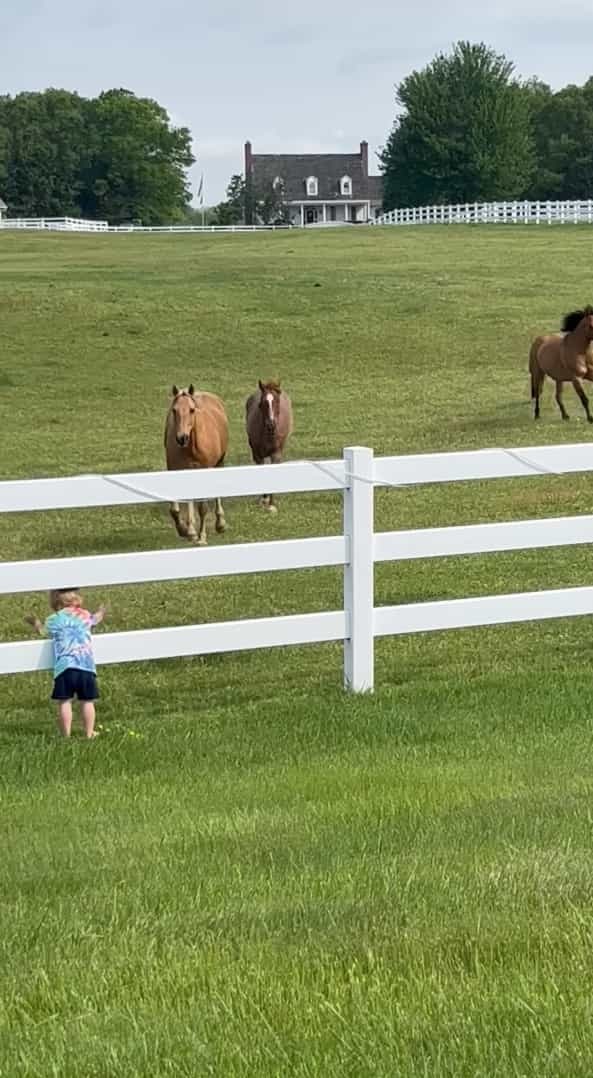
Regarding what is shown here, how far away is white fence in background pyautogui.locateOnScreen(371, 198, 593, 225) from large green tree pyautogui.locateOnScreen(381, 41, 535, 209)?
15.4 m

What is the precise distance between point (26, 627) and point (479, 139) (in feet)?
293

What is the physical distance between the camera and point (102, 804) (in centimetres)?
701

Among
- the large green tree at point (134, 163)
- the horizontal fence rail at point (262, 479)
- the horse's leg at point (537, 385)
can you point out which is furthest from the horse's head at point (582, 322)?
the large green tree at point (134, 163)

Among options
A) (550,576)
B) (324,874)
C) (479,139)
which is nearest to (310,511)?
(550,576)

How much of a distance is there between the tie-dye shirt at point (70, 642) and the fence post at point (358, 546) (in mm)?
1642

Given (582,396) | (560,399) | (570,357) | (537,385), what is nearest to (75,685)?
(582,396)

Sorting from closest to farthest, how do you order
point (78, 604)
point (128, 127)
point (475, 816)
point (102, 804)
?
point (475, 816), point (102, 804), point (78, 604), point (128, 127)

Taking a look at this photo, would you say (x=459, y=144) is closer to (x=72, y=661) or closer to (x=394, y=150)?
(x=394, y=150)

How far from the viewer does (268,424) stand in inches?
736

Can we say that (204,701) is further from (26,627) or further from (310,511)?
(310,511)

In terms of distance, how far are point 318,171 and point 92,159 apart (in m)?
19.8

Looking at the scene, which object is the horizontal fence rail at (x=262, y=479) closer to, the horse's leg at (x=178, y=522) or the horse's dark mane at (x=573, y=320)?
the horse's leg at (x=178, y=522)

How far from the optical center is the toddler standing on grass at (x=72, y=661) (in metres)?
8.33

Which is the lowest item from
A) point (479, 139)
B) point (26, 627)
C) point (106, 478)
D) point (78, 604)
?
point (26, 627)
